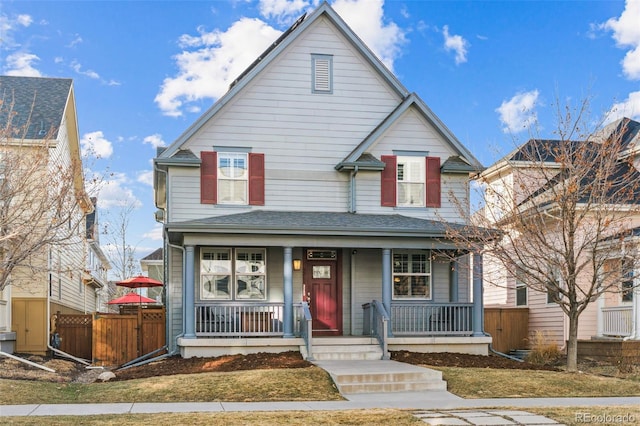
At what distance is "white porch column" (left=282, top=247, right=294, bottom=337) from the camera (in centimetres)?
1736

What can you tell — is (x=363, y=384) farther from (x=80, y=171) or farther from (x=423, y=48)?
(x=423, y=48)

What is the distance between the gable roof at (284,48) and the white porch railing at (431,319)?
20.2 feet

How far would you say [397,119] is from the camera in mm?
19797

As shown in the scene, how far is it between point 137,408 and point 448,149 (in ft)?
40.6

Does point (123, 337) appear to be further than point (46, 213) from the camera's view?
Yes

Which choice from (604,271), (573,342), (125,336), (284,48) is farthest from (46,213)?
(604,271)

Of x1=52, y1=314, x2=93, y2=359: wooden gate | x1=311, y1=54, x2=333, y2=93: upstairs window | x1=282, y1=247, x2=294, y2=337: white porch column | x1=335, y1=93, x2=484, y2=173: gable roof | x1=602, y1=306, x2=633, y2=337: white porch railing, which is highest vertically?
x1=311, y1=54, x2=333, y2=93: upstairs window

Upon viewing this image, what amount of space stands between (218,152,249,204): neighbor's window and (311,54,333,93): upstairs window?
293 cm

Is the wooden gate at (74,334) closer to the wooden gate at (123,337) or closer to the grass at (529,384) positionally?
the wooden gate at (123,337)

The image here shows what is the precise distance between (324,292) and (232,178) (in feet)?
13.2

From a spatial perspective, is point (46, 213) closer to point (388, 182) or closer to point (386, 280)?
point (386, 280)

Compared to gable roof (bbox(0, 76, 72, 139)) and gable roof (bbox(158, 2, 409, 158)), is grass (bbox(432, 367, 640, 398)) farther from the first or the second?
gable roof (bbox(0, 76, 72, 139))

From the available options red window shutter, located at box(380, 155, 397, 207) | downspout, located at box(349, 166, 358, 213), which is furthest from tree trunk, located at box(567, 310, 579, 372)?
downspout, located at box(349, 166, 358, 213)

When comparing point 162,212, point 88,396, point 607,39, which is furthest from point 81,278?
point 607,39
